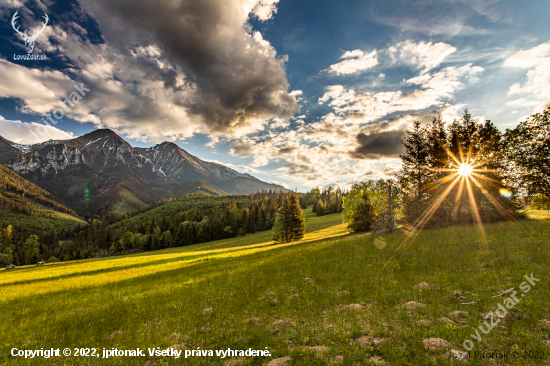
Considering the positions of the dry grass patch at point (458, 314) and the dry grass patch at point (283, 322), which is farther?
the dry grass patch at point (283, 322)

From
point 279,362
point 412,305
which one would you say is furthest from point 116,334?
point 412,305

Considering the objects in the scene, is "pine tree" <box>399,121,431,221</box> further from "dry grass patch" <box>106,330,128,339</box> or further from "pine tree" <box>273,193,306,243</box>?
"dry grass patch" <box>106,330,128,339</box>

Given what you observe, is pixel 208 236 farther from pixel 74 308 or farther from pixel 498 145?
pixel 498 145

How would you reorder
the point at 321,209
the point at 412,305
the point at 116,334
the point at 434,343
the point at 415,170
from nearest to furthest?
the point at 434,343
the point at 116,334
the point at 412,305
the point at 415,170
the point at 321,209

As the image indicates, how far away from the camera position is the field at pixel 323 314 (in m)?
5.76

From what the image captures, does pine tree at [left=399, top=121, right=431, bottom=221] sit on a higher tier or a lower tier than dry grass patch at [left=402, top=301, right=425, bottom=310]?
higher

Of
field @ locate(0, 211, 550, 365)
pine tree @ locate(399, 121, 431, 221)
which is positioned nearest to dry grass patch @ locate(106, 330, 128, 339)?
field @ locate(0, 211, 550, 365)

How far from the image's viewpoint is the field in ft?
18.9

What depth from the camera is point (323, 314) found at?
822 cm

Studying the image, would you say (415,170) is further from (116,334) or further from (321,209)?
(321,209)

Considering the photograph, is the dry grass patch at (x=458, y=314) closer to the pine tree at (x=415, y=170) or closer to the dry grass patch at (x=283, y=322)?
the dry grass patch at (x=283, y=322)

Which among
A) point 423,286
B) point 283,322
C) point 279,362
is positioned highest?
point 279,362

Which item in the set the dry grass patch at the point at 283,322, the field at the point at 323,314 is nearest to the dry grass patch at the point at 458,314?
the field at the point at 323,314

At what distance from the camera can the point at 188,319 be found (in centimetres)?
859
